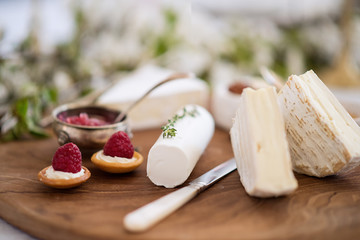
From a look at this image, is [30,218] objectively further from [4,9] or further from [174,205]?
[4,9]

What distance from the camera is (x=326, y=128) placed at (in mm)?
1441

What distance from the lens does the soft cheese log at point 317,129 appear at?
1.44m

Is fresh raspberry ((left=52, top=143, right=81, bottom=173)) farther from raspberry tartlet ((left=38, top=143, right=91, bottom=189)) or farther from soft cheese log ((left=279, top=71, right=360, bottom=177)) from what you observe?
soft cheese log ((left=279, top=71, right=360, bottom=177))

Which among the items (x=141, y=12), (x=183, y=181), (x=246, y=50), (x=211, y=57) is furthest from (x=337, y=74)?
(x=183, y=181)

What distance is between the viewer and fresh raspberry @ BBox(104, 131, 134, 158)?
60.8 inches

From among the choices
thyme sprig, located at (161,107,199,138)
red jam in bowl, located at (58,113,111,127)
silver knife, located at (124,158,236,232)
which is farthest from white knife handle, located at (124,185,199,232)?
red jam in bowl, located at (58,113,111,127)

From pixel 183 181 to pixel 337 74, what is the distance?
2393 mm

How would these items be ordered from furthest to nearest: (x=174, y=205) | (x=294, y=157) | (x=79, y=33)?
(x=79, y=33), (x=294, y=157), (x=174, y=205)

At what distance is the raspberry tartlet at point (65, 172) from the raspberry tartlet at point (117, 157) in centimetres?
12

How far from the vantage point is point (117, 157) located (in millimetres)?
1562

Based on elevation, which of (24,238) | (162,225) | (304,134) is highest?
(304,134)

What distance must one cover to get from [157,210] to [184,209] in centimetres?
12

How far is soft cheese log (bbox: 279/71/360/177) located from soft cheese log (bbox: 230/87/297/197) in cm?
17

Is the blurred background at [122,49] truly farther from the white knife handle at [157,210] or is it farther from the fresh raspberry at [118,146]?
the white knife handle at [157,210]
